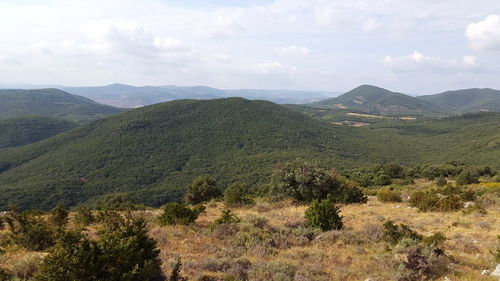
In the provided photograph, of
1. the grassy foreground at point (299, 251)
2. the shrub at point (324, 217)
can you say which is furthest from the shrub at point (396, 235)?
the shrub at point (324, 217)

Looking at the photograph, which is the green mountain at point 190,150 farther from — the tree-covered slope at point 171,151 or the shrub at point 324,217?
the shrub at point 324,217

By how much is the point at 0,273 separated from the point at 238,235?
511 centimetres

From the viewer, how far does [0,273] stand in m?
4.66

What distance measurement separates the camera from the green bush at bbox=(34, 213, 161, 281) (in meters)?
4.12

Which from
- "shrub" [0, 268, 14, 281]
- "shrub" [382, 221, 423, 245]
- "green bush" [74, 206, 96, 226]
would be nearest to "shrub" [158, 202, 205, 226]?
"green bush" [74, 206, 96, 226]

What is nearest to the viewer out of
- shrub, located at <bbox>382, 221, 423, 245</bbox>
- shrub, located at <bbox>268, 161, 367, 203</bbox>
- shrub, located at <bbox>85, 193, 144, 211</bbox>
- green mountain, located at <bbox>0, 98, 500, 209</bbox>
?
shrub, located at <bbox>382, 221, 423, 245</bbox>

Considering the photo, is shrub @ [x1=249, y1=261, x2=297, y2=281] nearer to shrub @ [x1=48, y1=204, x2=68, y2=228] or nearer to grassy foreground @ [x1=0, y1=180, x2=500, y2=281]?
grassy foreground @ [x1=0, y1=180, x2=500, y2=281]

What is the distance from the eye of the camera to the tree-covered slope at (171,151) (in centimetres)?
6544

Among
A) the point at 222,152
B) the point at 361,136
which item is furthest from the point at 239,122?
the point at 361,136

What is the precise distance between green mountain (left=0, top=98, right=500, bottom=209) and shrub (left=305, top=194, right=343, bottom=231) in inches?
1945

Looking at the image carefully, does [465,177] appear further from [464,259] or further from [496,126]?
[496,126]

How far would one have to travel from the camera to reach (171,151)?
93.2m

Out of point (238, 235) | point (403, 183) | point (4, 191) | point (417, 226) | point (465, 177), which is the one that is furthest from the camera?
point (4, 191)

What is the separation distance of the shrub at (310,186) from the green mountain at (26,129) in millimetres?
143696
